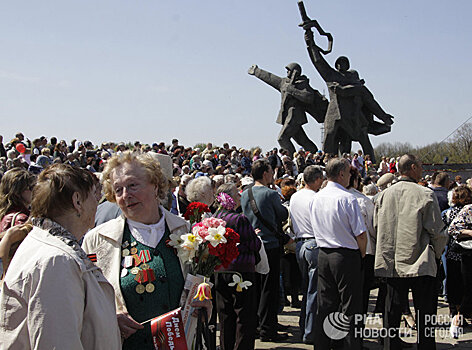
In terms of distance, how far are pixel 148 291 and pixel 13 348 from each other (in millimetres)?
927

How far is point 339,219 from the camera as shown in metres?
5.27

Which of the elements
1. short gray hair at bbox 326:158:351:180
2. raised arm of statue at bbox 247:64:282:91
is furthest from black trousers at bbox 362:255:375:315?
raised arm of statue at bbox 247:64:282:91

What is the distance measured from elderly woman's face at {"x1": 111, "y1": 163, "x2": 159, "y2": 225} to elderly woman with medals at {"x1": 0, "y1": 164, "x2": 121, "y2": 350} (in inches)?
25.9

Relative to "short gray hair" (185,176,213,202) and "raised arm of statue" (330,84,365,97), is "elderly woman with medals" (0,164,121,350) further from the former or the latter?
"raised arm of statue" (330,84,365,97)

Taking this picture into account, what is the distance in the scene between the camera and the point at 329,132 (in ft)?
96.0

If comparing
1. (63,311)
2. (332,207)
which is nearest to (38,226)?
(63,311)

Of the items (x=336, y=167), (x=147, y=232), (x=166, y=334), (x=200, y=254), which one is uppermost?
(x=336, y=167)

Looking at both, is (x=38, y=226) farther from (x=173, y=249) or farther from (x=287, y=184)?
(x=287, y=184)

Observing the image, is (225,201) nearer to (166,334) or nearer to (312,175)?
(312,175)

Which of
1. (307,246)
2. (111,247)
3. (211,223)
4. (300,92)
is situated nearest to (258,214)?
(307,246)

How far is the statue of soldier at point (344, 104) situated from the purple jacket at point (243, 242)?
2411cm

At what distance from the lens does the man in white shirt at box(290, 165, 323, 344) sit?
620 cm

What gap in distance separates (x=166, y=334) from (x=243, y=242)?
2.57 metres

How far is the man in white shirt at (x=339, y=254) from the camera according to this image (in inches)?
207
